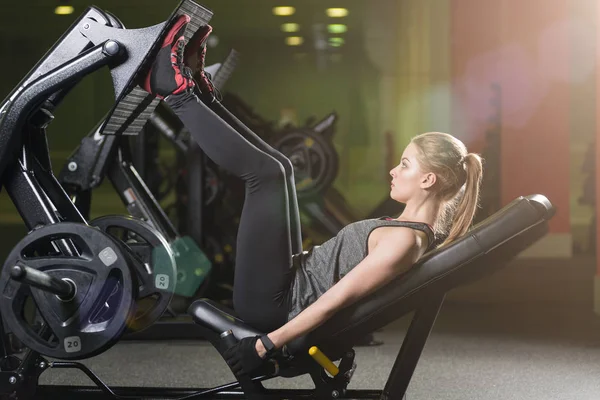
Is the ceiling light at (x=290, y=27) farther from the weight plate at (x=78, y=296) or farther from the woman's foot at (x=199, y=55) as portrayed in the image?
the weight plate at (x=78, y=296)

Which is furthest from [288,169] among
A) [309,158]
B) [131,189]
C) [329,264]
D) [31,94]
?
[309,158]

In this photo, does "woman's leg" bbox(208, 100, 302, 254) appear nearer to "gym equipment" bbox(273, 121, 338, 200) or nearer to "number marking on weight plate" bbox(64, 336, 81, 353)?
"number marking on weight plate" bbox(64, 336, 81, 353)

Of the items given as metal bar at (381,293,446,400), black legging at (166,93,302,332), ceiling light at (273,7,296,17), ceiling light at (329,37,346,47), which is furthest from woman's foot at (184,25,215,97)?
ceiling light at (329,37,346,47)

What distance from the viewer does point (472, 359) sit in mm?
3414

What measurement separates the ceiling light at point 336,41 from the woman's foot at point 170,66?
8.05 metres

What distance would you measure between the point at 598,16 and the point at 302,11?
552 centimetres

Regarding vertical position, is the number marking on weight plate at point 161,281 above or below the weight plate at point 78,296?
below

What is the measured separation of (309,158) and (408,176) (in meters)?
2.58

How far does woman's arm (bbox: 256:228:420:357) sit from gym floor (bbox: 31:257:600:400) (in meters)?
0.99

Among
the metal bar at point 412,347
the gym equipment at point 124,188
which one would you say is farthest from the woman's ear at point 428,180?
the gym equipment at point 124,188

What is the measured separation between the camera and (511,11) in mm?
6520

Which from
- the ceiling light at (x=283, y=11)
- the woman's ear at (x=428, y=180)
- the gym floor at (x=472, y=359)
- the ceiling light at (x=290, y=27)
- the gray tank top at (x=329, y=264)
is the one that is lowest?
the gym floor at (x=472, y=359)

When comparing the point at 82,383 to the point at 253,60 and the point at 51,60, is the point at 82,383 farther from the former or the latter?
the point at 253,60

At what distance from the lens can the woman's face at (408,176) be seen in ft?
6.55
